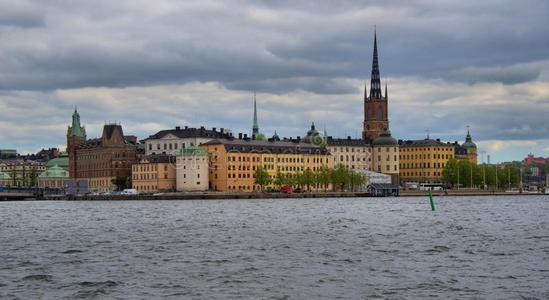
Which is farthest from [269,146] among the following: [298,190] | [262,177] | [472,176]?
[472,176]

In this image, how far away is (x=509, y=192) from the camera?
165 m

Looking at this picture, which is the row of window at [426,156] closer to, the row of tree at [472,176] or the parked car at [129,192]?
the row of tree at [472,176]

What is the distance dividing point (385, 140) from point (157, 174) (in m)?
50.8

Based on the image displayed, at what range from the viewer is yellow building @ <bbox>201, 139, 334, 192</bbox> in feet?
508

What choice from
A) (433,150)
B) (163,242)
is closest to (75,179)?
(433,150)

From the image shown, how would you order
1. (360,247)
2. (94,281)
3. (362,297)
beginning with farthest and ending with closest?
(360,247) → (94,281) → (362,297)

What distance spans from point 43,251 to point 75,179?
14660 cm

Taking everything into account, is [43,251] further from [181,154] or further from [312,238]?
[181,154]

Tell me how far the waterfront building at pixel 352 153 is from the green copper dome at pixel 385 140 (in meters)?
2.20

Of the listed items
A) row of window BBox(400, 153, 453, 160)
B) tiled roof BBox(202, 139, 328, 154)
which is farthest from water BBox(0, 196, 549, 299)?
row of window BBox(400, 153, 453, 160)

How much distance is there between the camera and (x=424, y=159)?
192m

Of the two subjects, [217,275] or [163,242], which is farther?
[163,242]

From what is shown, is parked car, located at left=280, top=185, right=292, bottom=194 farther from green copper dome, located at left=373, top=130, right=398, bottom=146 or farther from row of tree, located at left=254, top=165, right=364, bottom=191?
green copper dome, located at left=373, top=130, right=398, bottom=146

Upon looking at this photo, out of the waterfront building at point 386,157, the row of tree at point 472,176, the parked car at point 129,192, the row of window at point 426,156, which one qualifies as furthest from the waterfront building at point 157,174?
the row of window at point 426,156
